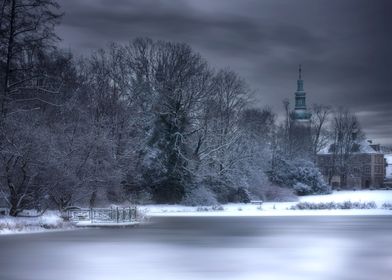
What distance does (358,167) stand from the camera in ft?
354

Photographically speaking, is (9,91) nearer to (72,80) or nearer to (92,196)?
(92,196)

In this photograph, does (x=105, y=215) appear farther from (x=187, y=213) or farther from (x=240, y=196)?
(x=240, y=196)

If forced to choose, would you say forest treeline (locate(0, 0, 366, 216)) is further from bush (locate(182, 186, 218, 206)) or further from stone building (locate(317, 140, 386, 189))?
stone building (locate(317, 140, 386, 189))

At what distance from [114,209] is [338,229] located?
1301cm

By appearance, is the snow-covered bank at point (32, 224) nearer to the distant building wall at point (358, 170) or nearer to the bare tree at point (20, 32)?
the bare tree at point (20, 32)

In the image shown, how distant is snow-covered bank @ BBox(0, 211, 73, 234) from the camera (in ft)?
95.6

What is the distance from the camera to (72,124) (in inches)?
1571

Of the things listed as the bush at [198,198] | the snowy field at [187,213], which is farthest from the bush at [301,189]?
the bush at [198,198]

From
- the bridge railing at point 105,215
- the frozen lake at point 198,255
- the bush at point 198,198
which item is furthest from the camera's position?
the bush at point 198,198

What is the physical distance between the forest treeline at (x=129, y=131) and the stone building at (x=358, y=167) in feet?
101

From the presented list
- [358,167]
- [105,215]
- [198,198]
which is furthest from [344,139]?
[105,215]

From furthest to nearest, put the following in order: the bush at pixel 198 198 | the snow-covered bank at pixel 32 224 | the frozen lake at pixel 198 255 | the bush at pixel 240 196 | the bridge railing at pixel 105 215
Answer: the bush at pixel 240 196, the bush at pixel 198 198, the bridge railing at pixel 105 215, the snow-covered bank at pixel 32 224, the frozen lake at pixel 198 255

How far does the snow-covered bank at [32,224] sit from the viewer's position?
2914 cm

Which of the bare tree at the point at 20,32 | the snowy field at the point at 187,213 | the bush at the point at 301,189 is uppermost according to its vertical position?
the bare tree at the point at 20,32
